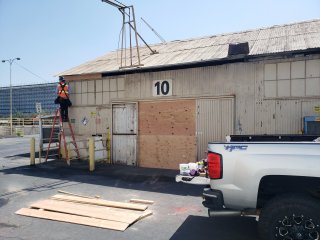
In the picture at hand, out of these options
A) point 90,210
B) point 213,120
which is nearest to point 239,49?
point 213,120

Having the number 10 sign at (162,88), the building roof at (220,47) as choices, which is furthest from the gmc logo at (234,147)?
the number 10 sign at (162,88)

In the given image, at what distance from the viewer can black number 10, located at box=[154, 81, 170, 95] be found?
1161 cm

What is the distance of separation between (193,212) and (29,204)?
3.92 metres

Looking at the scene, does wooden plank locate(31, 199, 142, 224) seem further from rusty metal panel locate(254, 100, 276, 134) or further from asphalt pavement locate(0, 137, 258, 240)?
rusty metal panel locate(254, 100, 276, 134)

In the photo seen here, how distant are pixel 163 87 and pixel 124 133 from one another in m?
2.76

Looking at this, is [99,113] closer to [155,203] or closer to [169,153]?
[169,153]

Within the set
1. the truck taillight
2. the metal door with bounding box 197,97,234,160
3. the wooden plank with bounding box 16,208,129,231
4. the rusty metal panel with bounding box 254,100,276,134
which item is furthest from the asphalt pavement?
the rusty metal panel with bounding box 254,100,276,134

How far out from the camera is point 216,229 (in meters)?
5.31

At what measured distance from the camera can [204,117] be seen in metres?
10.9

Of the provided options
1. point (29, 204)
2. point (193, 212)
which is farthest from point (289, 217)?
point (29, 204)

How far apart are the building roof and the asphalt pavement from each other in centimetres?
451

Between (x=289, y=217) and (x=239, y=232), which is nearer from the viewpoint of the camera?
(x=289, y=217)

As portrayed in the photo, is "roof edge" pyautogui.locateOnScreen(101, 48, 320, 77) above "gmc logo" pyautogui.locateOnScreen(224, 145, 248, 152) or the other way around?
above

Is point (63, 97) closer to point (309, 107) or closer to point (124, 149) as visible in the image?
point (124, 149)
